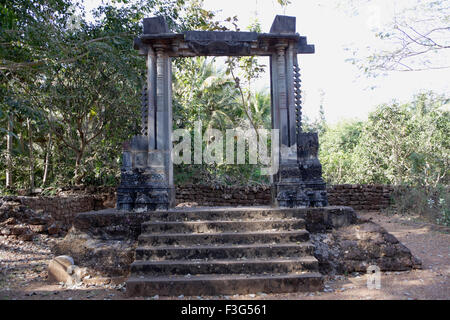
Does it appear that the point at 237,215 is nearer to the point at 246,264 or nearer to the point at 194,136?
the point at 246,264

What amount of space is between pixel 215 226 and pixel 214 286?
0.99 meters

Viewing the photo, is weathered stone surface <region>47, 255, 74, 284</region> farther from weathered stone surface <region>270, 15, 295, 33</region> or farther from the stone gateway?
weathered stone surface <region>270, 15, 295, 33</region>

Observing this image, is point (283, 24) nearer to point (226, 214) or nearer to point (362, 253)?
point (226, 214)

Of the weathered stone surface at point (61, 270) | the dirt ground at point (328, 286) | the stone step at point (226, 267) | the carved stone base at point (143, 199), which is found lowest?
the dirt ground at point (328, 286)

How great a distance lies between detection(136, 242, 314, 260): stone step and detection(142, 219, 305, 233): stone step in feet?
1.38

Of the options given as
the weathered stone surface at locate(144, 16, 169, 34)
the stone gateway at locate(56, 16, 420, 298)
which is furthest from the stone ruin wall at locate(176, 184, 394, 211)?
the weathered stone surface at locate(144, 16, 169, 34)

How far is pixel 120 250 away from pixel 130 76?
14.0ft

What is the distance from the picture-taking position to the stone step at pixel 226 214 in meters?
4.76

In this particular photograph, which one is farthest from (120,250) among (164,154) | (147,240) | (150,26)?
(150,26)

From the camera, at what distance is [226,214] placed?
4789 millimetres

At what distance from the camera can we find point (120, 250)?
4539 mm

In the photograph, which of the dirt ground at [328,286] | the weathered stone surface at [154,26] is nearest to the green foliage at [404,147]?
the dirt ground at [328,286]

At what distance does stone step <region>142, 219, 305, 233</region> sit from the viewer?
457 centimetres

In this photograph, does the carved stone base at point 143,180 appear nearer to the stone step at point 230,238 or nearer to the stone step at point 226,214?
the stone step at point 226,214
